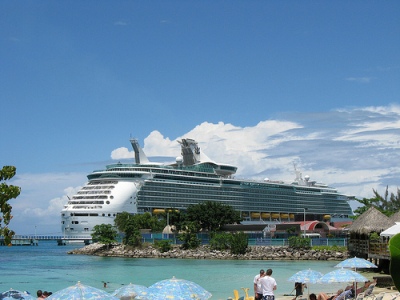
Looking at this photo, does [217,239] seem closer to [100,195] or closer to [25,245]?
[100,195]

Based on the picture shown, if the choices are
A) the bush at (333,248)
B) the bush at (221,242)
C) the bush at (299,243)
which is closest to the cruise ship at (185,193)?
the bush at (221,242)

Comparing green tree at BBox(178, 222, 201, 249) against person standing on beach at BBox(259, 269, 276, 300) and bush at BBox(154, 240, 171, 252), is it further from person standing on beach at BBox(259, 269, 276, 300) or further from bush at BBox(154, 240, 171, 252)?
person standing on beach at BBox(259, 269, 276, 300)

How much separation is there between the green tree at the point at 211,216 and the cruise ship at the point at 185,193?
22.4 meters

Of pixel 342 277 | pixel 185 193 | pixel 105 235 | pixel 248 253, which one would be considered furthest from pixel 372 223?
pixel 185 193

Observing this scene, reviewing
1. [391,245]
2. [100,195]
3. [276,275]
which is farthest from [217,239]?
[391,245]

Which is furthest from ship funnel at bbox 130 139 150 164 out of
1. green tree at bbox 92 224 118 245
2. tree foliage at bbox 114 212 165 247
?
green tree at bbox 92 224 118 245

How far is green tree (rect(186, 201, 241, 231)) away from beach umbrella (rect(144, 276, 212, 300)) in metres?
57.3

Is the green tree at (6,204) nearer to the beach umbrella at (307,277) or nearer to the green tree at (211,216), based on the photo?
the beach umbrella at (307,277)

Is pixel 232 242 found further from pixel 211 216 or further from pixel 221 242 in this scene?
pixel 211 216

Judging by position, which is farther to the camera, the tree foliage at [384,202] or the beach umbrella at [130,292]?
the tree foliage at [384,202]

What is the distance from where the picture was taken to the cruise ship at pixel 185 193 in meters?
92.8

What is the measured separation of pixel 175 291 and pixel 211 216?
192 feet

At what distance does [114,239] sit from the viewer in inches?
2702

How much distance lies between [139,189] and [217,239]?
40241mm
